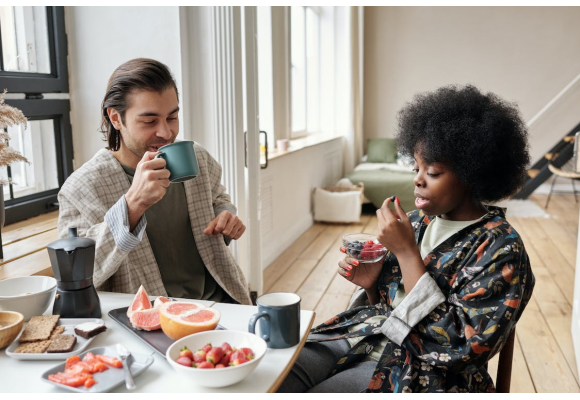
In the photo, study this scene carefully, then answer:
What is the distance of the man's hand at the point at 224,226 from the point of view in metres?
1.52

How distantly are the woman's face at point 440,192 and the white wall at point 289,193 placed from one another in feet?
8.12

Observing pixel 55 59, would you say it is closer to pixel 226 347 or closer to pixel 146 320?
pixel 146 320

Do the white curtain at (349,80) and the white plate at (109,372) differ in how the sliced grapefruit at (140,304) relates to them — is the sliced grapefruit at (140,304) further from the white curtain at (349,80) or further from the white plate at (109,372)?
the white curtain at (349,80)

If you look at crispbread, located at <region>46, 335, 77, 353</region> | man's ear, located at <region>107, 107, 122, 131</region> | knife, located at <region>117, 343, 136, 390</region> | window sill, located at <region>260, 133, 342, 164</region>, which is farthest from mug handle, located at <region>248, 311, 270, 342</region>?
window sill, located at <region>260, 133, 342, 164</region>

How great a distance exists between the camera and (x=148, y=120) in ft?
4.85

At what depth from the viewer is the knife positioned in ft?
2.79

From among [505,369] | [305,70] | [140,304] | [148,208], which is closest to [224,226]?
[148,208]

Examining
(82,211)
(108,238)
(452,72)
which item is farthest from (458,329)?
(452,72)

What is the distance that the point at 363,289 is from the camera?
1428 mm

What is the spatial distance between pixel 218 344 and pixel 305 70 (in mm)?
5078

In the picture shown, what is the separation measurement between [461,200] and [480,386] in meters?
0.42

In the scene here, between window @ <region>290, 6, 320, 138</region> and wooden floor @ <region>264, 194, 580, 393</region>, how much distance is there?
126 centimetres

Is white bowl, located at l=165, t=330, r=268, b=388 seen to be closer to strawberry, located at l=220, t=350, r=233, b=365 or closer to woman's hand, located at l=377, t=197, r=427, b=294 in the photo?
strawberry, located at l=220, t=350, r=233, b=365

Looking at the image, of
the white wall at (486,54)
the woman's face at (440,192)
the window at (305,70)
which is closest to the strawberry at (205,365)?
the woman's face at (440,192)
